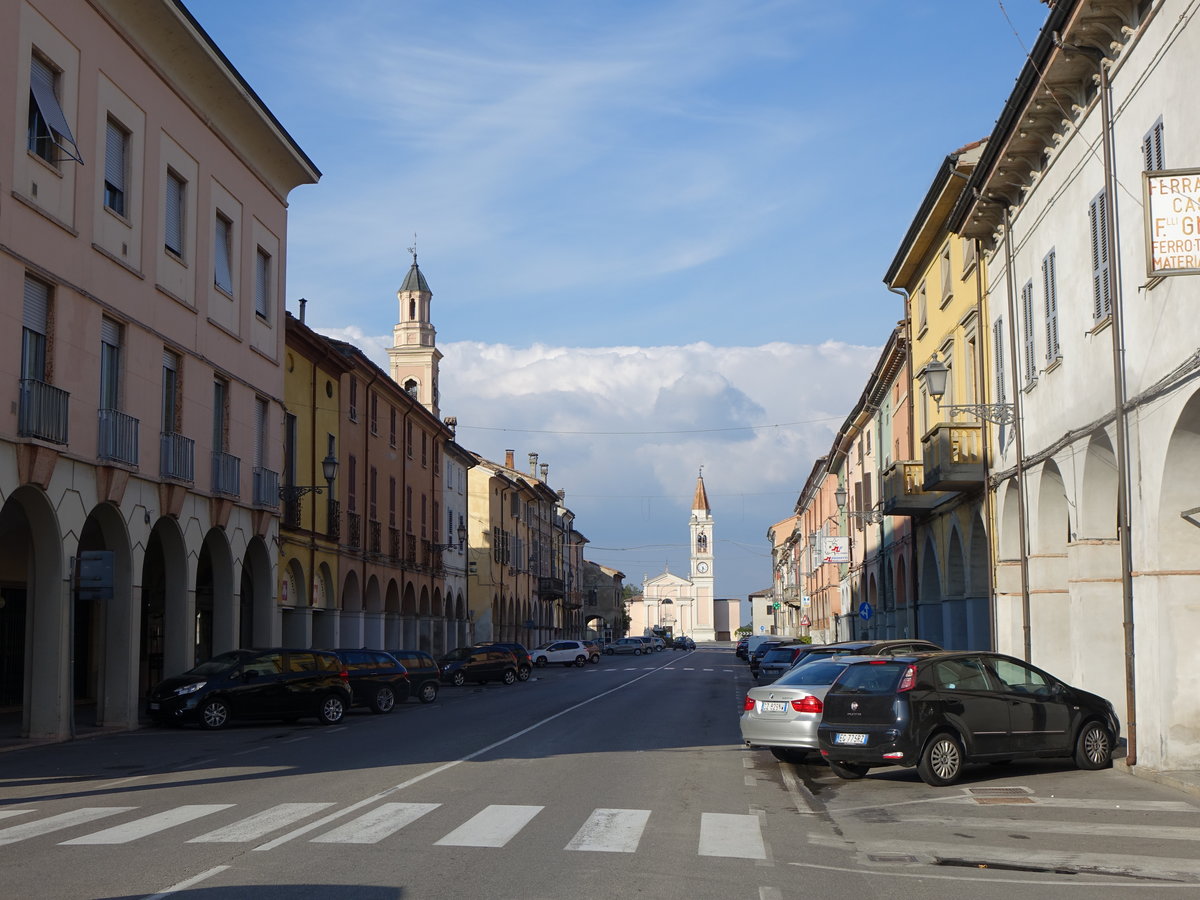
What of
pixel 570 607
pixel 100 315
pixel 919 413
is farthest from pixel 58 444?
pixel 570 607

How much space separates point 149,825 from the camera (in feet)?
36.4

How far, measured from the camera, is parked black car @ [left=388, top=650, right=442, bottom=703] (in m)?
33.6

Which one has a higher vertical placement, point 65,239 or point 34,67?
point 34,67

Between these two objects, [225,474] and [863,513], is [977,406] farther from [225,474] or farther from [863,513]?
[863,513]

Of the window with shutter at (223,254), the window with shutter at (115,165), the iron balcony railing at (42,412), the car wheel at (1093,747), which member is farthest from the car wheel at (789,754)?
the window with shutter at (223,254)

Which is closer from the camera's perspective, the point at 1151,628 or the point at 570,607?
the point at 1151,628

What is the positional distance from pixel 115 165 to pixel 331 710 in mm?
11095

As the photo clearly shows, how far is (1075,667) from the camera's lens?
19.2m

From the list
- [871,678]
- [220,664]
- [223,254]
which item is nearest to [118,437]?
[220,664]

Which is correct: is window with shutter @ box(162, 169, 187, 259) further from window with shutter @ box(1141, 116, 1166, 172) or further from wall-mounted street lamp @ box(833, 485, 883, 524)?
wall-mounted street lamp @ box(833, 485, 883, 524)

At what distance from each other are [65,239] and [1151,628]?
17.8 metres

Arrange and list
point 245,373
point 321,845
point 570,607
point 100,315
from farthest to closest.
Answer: point 570,607 < point 245,373 < point 100,315 < point 321,845

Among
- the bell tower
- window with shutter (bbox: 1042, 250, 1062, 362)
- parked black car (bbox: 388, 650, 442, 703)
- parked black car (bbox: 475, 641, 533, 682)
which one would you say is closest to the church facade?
the bell tower

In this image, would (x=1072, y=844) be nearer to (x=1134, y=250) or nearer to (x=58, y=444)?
(x=1134, y=250)
